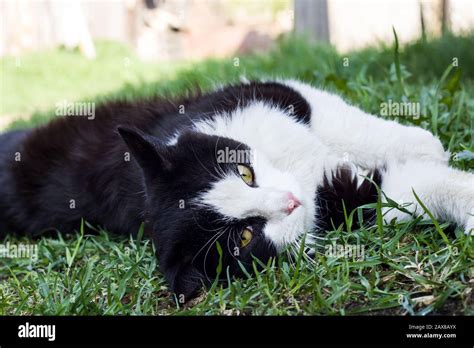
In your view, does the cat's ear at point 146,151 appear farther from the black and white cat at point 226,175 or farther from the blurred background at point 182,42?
the blurred background at point 182,42

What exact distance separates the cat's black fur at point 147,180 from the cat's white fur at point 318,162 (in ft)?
0.23

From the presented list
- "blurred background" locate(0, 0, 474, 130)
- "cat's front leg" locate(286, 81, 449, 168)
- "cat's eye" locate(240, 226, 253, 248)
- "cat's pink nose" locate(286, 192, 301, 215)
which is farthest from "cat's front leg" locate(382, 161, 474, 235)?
"blurred background" locate(0, 0, 474, 130)

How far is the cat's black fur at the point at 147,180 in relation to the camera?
2.37 metres

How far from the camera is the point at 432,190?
2404mm

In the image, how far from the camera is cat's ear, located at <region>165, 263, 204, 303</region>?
2.24 meters

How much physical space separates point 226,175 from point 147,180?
1.09 ft

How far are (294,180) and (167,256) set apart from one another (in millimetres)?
620

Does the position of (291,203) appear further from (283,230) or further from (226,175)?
(226,175)

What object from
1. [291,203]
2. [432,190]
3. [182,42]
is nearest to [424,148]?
[432,190]

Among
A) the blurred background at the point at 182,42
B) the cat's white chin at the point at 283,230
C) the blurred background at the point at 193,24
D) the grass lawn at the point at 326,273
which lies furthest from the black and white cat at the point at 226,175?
the blurred background at the point at 193,24

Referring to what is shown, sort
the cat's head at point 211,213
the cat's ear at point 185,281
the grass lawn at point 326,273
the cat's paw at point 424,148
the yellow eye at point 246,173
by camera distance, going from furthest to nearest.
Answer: the cat's paw at point 424,148 → the yellow eye at point 246,173 → the cat's head at point 211,213 → the cat's ear at point 185,281 → the grass lawn at point 326,273

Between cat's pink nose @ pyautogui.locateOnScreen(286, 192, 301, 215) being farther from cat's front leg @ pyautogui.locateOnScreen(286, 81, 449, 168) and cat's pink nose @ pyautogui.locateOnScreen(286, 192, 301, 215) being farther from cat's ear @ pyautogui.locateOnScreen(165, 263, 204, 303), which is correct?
cat's front leg @ pyautogui.locateOnScreen(286, 81, 449, 168)

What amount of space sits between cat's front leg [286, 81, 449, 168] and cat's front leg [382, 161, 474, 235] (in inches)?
4.7

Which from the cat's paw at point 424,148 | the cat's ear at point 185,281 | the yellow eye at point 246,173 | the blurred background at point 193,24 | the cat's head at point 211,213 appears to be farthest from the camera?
the blurred background at point 193,24
